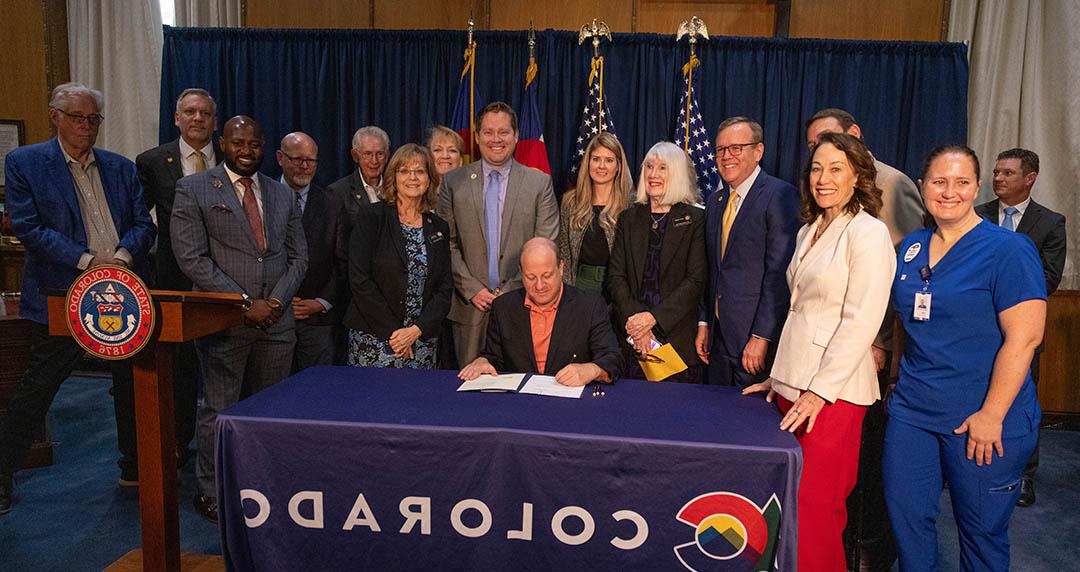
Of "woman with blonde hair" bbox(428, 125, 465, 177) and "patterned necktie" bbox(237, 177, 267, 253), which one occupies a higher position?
"woman with blonde hair" bbox(428, 125, 465, 177)

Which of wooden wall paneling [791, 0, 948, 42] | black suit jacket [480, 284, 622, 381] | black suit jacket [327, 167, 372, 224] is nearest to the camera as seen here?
black suit jacket [480, 284, 622, 381]

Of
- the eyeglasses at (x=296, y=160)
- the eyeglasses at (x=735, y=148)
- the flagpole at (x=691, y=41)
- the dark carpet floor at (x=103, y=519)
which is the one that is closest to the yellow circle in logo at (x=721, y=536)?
the dark carpet floor at (x=103, y=519)

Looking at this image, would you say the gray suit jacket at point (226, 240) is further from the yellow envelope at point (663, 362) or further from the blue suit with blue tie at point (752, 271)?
the blue suit with blue tie at point (752, 271)

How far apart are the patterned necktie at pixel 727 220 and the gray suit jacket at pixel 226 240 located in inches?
73.7

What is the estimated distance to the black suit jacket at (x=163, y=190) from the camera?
3443 millimetres

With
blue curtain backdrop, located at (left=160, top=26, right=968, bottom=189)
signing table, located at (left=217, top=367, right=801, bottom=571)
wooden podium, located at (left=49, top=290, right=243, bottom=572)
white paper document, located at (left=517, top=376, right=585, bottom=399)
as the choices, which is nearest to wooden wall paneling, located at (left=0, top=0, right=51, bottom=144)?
blue curtain backdrop, located at (left=160, top=26, right=968, bottom=189)

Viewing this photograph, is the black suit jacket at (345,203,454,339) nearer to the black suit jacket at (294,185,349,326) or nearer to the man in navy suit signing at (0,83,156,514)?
the black suit jacket at (294,185,349,326)

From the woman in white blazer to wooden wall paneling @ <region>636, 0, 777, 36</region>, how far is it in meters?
3.44

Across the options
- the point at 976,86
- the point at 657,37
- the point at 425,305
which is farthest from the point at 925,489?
the point at 976,86

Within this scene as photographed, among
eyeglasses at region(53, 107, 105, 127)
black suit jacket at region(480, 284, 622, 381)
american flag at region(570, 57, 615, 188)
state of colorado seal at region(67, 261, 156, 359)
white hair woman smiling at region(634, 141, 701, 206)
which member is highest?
american flag at region(570, 57, 615, 188)

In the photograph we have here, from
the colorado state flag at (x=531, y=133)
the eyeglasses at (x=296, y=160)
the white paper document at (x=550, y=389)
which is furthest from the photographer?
the colorado state flag at (x=531, y=133)

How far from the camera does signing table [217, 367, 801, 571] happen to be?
1.89 m

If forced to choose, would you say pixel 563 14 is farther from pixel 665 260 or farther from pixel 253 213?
pixel 253 213

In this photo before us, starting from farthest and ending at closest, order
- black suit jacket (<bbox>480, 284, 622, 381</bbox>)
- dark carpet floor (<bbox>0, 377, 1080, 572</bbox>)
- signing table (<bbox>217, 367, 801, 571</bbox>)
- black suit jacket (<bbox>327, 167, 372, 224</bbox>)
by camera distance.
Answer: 1. black suit jacket (<bbox>327, 167, 372, 224</bbox>)
2. dark carpet floor (<bbox>0, 377, 1080, 572</bbox>)
3. black suit jacket (<bbox>480, 284, 622, 381</bbox>)
4. signing table (<bbox>217, 367, 801, 571</bbox>)
